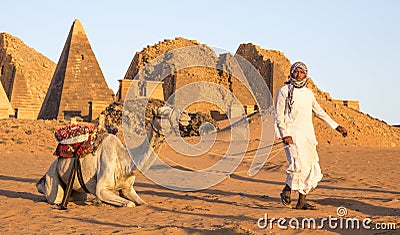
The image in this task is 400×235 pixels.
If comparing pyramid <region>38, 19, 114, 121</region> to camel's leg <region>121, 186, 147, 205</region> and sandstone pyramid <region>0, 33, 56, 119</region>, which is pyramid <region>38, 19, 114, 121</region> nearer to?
sandstone pyramid <region>0, 33, 56, 119</region>

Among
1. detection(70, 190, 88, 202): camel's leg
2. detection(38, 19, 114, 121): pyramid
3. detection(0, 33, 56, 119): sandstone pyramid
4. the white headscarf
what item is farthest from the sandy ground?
detection(0, 33, 56, 119): sandstone pyramid

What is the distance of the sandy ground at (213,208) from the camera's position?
621cm

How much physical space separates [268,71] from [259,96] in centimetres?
283

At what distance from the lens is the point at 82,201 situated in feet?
28.1

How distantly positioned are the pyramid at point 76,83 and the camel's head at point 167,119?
28.3 metres

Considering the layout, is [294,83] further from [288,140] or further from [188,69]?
[188,69]

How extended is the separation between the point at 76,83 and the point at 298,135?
30247 millimetres

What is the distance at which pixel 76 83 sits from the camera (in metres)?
36.4

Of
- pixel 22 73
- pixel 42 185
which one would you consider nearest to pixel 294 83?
pixel 42 185

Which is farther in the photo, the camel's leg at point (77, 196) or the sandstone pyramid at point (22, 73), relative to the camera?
the sandstone pyramid at point (22, 73)

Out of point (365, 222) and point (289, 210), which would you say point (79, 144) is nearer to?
point (289, 210)

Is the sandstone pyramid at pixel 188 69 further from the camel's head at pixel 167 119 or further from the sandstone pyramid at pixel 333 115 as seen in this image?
the camel's head at pixel 167 119

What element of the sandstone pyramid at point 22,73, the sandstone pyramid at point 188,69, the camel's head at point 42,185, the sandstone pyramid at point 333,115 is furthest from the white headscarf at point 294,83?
the sandstone pyramid at point 22,73

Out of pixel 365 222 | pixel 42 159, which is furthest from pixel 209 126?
pixel 365 222
